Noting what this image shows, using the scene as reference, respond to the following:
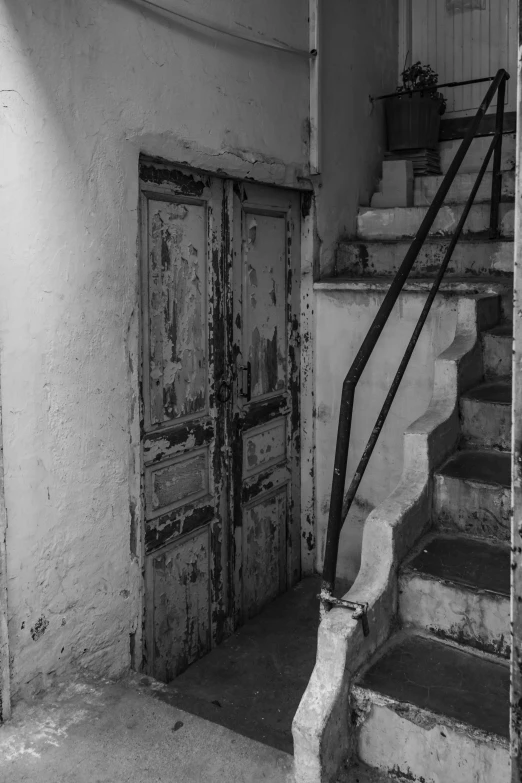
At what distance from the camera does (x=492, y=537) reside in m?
3.11

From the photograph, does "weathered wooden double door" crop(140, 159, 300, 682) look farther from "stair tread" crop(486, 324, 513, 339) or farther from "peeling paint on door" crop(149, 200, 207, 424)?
"stair tread" crop(486, 324, 513, 339)

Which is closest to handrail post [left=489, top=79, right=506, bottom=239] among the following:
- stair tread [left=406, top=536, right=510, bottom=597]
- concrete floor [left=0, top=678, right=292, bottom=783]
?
stair tread [left=406, top=536, right=510, bottom=597]

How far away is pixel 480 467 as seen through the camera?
10.8ft

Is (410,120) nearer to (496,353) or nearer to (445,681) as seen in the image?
(496,353)

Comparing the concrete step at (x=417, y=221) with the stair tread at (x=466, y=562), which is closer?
the stair tread at (x=466, y=562)

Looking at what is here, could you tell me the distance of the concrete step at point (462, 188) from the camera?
16.5 feet

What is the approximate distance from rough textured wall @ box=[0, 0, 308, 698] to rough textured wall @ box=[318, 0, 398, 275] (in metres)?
1.36

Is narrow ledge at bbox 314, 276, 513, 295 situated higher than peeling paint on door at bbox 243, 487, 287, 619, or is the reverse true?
narrow ledge at bbox 314, 276, 513, 295

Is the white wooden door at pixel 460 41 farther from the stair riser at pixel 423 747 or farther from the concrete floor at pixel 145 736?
the stair riser at pixel 423 747

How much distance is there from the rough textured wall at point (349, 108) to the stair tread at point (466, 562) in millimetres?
2342

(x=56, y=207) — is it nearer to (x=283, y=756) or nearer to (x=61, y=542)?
(x=61, y=542)

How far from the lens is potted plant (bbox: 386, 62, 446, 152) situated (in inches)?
222

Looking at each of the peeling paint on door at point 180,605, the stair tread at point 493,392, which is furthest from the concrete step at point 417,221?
the peeling paint on door at point 180,605

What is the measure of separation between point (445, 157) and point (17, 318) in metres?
4.32
